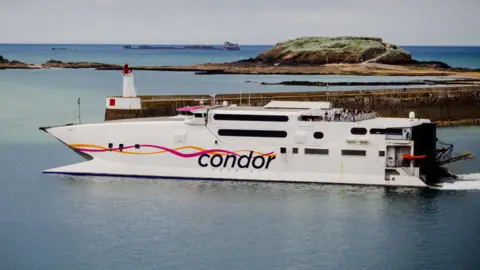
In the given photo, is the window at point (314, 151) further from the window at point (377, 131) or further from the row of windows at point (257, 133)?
the window at point (377, 131)

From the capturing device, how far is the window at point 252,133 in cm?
3803

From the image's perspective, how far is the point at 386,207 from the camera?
1357 inches

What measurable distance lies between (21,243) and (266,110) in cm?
1327

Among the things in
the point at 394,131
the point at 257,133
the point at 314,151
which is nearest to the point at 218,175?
the point at 257,133

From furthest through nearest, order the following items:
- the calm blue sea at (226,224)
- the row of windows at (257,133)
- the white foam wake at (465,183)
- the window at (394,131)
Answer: the row of windows at (257,133) → the white foam wake at (465,183) → the window at (394,131) → the calm blue sea at (226,224)

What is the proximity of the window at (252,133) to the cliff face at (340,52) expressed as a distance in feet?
288

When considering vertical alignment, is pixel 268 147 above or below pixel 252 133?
below

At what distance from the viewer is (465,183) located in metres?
38.2

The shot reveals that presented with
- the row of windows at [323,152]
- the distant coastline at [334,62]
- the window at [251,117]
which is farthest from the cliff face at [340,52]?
the row of windows at [323,152]

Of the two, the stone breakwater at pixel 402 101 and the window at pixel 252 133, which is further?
the stone breakwater at pixel 402 101

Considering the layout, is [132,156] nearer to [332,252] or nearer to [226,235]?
[226,235]

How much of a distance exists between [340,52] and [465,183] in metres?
91.9

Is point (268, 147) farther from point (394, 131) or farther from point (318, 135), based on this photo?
point (394, 131)

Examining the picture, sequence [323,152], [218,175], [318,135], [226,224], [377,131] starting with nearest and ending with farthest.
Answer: [226,224] < [377,131] < [323,152] < [318,135] < [218,175]
